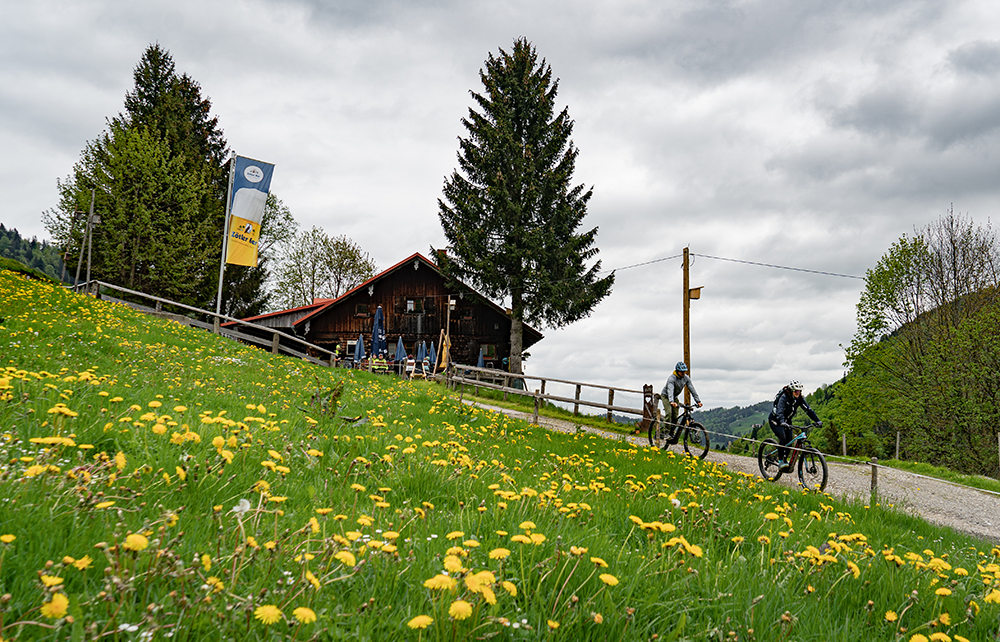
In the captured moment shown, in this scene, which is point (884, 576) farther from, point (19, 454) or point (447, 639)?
point (19, 454)

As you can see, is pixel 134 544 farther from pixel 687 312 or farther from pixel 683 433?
pixel 687 312

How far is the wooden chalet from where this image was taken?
34656mm

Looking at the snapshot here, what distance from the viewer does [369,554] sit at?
215cm

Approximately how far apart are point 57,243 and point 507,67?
32.5 m

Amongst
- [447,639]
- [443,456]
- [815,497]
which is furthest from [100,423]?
[815,497]

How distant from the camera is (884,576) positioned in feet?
10.3

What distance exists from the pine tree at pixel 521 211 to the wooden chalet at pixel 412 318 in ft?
17.8

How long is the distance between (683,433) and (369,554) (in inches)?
478

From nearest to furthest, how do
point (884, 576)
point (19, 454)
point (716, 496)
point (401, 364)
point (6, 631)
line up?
point (6, 631) < point (19, 454) < point (884, 576) < point (716, 496) < point (401, 364)

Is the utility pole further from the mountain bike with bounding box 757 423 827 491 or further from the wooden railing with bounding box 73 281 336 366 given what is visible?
the wooden railing with bounding box 73 281 336 366

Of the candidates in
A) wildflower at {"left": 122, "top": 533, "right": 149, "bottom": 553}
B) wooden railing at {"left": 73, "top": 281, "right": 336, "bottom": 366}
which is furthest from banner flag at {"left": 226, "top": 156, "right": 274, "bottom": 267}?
wildflower at {"left": 122, "top": 533, "right": 149, "bottom": 553}

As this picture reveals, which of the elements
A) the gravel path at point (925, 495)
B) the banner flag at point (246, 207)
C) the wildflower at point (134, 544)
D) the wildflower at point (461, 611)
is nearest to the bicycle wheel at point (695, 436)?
the gravel path at point (925, 495)

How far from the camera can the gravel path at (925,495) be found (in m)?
9.08

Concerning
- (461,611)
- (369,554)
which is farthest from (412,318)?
(461,611)
